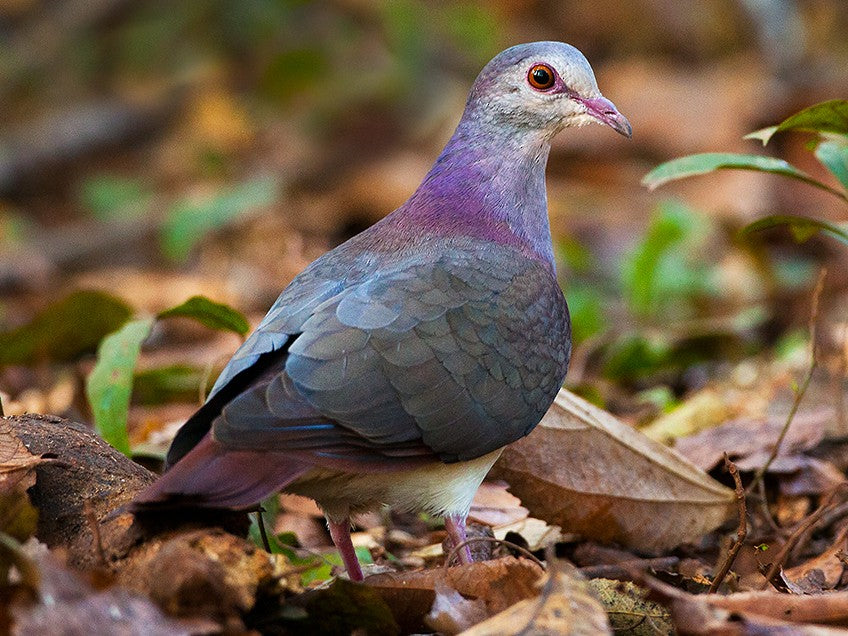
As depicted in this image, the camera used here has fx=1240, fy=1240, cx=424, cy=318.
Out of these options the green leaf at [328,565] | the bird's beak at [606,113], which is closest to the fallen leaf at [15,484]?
the green leaf at [328,565]

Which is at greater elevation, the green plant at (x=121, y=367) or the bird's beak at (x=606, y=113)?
the bird's beak at (x=606, y=113)

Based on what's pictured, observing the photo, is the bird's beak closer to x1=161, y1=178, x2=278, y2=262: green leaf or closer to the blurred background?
the blurred background

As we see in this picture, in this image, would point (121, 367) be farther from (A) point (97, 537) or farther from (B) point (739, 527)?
(B) point (739, 527)

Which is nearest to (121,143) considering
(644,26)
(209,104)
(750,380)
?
(209,104)

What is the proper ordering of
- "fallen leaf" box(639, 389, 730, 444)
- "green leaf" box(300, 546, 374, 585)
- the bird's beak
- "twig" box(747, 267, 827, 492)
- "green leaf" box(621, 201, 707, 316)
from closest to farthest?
1. "green leaf" box(300, 546, 374, 585)
2. "twig" box(747, 267, 827, 492)
3. the bird's beak
4. "fallen leaf" box(639, 389, 730, 444)
5. "green leaf" box(621, 201, 707, 316)

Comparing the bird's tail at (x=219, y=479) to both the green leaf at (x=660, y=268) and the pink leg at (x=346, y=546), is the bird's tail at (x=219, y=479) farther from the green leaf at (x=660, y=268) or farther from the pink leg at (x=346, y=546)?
the green leaf at (x=660, y=268)

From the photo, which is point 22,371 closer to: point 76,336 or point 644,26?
point 76,336

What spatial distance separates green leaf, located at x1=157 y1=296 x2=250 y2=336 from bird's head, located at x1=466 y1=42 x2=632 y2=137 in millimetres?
1269

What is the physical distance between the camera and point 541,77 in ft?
16.1

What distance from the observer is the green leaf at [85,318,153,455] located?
4715mm

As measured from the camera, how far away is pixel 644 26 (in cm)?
1442

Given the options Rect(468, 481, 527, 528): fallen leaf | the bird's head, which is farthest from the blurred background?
the bird's head

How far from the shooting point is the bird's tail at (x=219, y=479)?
3.05 meters

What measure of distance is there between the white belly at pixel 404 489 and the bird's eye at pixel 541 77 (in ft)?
5.19
